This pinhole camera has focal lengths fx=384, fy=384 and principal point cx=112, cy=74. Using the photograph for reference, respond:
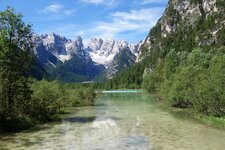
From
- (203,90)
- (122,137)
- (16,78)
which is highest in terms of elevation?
(16,78)

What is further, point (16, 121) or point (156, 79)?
point (156, 79)

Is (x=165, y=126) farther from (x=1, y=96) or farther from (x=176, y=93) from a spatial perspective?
Result: (x=176, y=93)

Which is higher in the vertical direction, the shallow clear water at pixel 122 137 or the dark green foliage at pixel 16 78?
the dark green foliage at pixel 16 78

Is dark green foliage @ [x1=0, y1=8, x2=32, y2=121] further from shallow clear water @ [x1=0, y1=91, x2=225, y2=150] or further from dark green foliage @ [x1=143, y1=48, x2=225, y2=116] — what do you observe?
dark green foliage @ [x1=143, y1=48, x2=225, y2=116]

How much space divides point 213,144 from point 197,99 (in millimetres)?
26165

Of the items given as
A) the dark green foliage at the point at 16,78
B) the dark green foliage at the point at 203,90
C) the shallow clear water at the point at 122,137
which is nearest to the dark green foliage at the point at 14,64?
the dark green foliage at the point at 16,78

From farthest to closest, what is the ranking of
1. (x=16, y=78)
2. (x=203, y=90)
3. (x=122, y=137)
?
(x=203, y=90) < (x=16, y=78) < (x=122, y=137)

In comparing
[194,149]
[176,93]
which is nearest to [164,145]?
[194,149]

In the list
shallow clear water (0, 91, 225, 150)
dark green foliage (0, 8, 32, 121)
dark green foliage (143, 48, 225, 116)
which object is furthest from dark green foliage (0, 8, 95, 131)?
dark green foliage (143, 48, 225, 116)

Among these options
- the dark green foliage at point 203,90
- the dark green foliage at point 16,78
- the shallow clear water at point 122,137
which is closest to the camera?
the shallow clear water at point 122,137

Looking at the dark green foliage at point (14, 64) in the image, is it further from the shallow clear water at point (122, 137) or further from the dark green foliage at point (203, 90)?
the dark green foliage at point (203, 90)

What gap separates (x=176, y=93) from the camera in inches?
3322

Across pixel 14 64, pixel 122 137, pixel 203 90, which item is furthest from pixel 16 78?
pixel 203 90

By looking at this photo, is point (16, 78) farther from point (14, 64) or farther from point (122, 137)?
point (122, 137)
